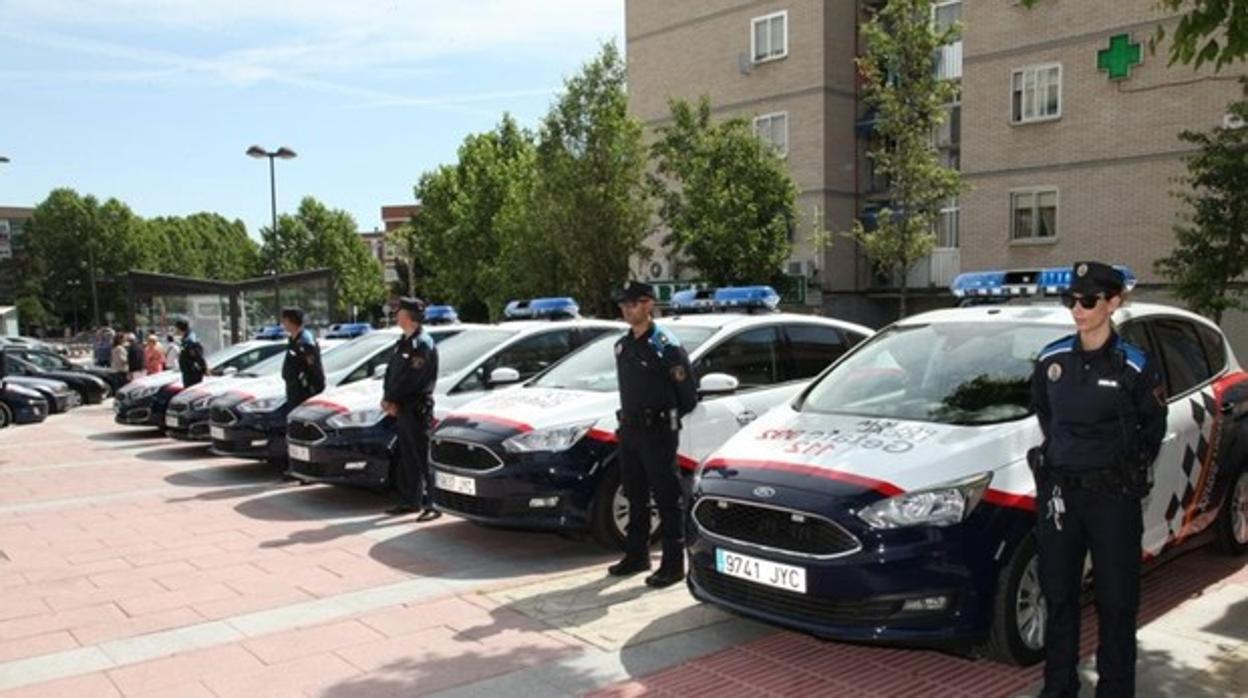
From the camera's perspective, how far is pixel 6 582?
256 inches

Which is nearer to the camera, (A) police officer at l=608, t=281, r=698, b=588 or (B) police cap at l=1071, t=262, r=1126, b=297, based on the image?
(B) police cap at l=1071, t=262, r=1126, b=297

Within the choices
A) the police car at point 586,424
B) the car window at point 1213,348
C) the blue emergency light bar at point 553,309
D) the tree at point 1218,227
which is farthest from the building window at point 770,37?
the car window at point 1213,348

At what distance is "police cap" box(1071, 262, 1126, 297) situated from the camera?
386cm

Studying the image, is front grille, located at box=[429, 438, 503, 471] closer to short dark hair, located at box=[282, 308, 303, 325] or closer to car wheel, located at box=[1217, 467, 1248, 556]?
short dark hair, located at box=[282, 308, 303, 325]

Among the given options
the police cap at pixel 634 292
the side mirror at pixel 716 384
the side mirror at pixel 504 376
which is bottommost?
the side mirror at pixel 504 376

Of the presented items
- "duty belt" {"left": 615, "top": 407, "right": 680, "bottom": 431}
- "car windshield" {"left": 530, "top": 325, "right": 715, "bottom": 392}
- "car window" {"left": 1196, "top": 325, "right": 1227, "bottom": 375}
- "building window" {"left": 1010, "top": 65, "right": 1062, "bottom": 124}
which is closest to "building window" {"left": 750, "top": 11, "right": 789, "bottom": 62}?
"building window" {"left": 1010, "top": 65, "right": 1062, "bottom": 124}

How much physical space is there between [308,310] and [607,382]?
18007 mm

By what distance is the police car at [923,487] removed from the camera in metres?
4.20

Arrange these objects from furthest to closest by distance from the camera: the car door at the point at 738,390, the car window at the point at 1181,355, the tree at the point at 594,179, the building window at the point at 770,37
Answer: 1. the building window at the point at 770,37
2. the tree at the point at 594,179
3. the car door at the point at 738,390
4. the car window at the point at 1181,355

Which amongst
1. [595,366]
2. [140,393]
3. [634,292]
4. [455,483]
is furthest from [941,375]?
[140,393]

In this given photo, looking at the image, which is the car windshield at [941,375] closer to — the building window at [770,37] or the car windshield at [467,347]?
the car windshield at [467,347]

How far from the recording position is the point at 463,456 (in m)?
6.93

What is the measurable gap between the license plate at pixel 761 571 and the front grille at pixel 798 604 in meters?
Result: 0.03

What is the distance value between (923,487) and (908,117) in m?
14.3
